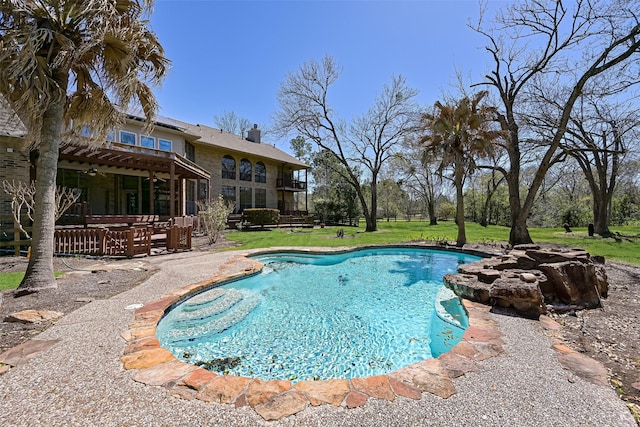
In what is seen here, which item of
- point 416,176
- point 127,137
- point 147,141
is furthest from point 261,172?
point 416,176

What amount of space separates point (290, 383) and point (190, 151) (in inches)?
790

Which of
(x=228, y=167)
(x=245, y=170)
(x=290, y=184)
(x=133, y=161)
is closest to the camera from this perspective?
(x=133, y=161)

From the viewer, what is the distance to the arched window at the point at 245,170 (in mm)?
23766

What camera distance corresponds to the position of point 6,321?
3.75 m

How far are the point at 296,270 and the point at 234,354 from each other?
489 centimetres

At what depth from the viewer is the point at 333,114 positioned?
66.6 ft

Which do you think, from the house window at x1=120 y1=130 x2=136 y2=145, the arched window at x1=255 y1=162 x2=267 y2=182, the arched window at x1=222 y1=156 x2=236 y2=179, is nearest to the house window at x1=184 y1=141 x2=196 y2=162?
the arched window at x1=222 y1=156 x2=236 y2=179

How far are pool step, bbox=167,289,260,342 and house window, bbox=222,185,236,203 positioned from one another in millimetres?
17863

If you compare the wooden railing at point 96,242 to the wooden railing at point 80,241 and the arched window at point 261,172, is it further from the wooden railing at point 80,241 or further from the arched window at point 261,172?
the arched window at point 261,172

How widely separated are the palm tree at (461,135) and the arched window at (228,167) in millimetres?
15712

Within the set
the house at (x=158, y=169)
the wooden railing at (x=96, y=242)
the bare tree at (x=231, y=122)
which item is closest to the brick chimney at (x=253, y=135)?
the house at (x=158, y=169)

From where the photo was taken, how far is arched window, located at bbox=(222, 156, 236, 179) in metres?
22.4

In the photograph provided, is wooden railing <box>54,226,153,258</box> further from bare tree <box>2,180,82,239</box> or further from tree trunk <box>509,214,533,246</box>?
tree trunk <box>509,214,533,246</box>

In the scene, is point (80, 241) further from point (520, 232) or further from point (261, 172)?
point (261, 172)
